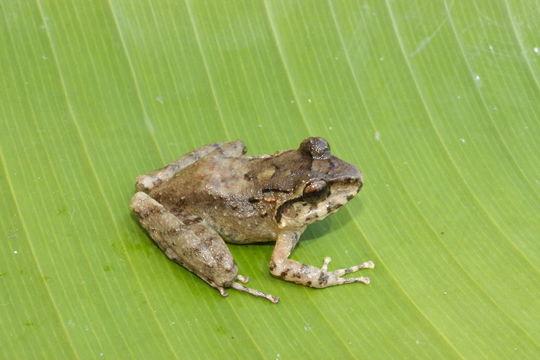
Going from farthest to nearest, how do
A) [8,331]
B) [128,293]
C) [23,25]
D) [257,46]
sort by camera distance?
[257,46] < [23,25] < [128,293] < [8,331]

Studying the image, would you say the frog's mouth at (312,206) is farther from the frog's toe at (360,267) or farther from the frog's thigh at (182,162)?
the frog's thigh at (182,162)

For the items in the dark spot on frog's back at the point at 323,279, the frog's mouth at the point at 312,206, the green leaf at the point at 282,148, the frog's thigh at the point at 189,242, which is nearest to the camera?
the green leaf at the point at 282,148

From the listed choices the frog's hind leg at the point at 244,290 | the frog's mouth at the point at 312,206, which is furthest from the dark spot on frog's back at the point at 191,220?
the frog's mouth at the point at 312,206

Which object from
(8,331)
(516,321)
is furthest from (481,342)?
(8,331)

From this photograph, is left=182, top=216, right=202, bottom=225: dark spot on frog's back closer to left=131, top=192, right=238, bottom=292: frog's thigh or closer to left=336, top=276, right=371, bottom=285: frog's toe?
left=131, top=192, right=238, bottom=292: frog's thigh

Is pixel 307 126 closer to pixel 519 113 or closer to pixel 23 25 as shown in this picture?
pixel 519 113

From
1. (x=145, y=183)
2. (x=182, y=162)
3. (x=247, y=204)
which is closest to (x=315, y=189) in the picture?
(x=247, y=204)
